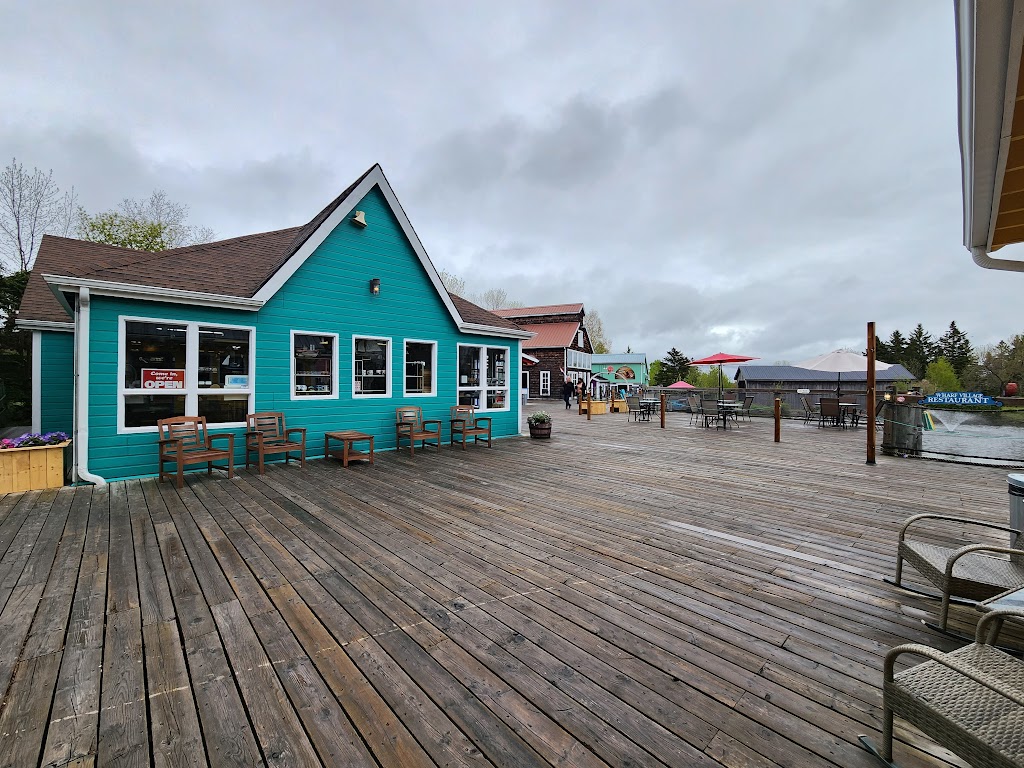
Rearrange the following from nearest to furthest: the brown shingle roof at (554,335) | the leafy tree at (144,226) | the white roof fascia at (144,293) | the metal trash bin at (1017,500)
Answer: the metal trash bin at (1017,500), the white roof fascia at (144,293), the leafy tree at (144,226), the brown shingle roof at (554,335)

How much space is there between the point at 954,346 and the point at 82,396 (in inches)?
2764

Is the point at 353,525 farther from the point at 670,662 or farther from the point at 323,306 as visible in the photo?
the point at 323,306

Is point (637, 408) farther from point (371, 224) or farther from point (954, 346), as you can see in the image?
point (954, 346)

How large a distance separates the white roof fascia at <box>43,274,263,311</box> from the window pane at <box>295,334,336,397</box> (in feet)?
3.44

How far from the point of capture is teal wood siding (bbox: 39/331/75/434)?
8.74m

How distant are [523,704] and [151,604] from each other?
7.92ft

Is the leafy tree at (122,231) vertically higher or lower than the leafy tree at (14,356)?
higher

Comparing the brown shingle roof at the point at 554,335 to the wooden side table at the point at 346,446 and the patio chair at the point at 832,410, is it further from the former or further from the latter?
the wooden side table at the point at 346,446


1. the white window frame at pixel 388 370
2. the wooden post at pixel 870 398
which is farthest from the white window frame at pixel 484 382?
the wooden post at pixel 870 398

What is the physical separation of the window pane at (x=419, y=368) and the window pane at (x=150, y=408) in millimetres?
3847

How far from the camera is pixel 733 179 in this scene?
16.8 m

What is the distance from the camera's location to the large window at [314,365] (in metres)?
7.57

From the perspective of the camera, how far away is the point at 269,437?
269 inches

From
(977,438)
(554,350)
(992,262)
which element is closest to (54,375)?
(992,262)
